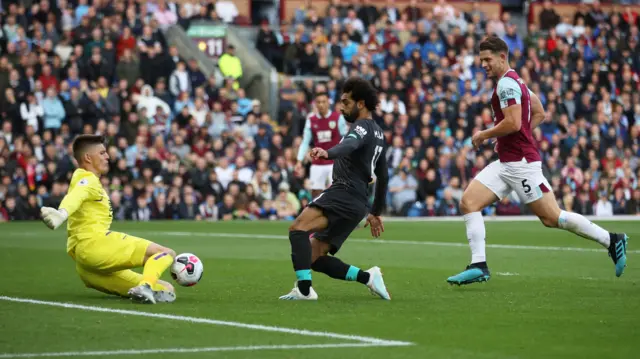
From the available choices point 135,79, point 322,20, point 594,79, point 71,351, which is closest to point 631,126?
point 594,79

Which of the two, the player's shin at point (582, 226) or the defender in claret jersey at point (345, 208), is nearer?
the defender in claret jersey at point (345, 208)

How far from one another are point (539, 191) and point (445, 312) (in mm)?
2734

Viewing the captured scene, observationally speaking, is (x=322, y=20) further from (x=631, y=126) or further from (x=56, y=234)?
(x=56, y=234)

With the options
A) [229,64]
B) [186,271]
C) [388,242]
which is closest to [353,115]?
[186,271]

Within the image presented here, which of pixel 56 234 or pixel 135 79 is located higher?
pixel 135 79

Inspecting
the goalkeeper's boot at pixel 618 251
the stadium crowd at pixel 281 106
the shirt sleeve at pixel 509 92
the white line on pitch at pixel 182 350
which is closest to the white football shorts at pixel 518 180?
the shirt sleeve at pixel 509 92

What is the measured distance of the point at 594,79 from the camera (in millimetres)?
36875

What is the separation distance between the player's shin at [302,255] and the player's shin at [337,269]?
1.05ft

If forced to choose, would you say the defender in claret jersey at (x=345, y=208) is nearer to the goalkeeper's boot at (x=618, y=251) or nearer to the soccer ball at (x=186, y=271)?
the soccer ball at (x=186, y=271)

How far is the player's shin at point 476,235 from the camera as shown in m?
12.2

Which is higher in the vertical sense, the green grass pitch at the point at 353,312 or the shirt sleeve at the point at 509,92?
the shirt sleeve at the point at 509,92

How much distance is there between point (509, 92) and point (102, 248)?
164 inches

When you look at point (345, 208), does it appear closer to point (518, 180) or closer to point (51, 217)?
point (518, 180)

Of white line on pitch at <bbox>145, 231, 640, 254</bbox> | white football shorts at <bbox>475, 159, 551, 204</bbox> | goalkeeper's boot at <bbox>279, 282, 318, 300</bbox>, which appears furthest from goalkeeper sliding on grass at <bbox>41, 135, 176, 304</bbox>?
white line on pitch at <bbox>145, 231, 640, 254</bbox>
